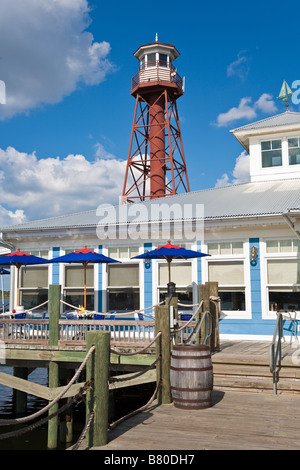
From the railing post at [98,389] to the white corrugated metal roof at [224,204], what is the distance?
8567 millimetres

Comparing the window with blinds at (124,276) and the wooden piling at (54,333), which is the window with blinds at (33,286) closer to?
the window with blinds at (124,276)

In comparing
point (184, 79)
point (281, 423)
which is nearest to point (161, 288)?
point (281, 423)

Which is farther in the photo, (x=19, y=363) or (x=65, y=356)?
(x=19, y=363)

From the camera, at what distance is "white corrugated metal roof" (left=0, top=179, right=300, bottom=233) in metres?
14.0

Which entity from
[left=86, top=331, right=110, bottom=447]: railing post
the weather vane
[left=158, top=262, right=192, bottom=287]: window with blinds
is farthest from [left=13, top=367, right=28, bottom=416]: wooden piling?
the weather vane

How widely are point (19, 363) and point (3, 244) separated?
6.16 metres

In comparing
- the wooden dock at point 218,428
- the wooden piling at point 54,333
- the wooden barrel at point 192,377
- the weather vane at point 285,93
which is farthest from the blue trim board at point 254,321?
the weather vane at point 285,93

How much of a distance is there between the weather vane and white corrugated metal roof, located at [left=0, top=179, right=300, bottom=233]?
5.43m

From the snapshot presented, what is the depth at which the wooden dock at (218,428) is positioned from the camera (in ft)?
18.3

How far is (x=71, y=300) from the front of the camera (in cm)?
1587

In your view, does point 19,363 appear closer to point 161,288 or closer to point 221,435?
point 161,288

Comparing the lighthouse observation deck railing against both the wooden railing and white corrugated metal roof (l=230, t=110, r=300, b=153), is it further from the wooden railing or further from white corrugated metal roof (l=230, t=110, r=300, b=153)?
the wooden railing

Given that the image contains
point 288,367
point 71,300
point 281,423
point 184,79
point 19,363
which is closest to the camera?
point 281,423
